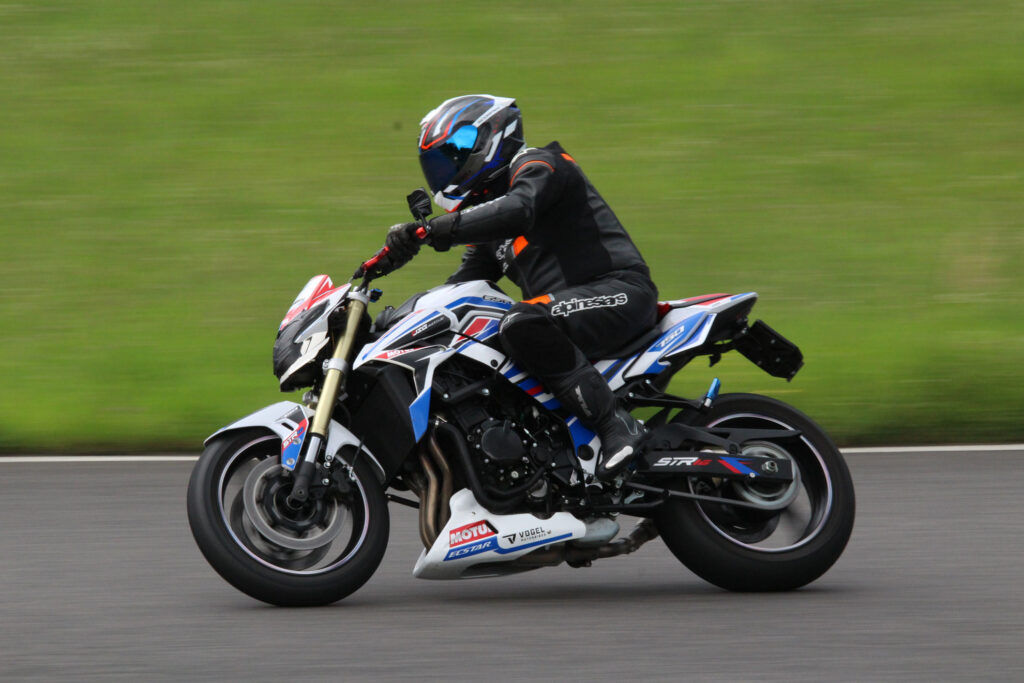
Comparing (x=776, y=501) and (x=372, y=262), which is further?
(x=776, y=501)

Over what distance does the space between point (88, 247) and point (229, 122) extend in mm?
2281

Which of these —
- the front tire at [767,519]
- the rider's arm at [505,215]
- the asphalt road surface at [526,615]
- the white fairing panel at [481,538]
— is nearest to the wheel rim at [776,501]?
the front tire at [767,519]

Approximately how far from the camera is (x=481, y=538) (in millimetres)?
5348

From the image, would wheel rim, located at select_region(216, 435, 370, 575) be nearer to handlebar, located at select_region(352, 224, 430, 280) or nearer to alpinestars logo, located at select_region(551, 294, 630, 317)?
handlebar, located at select_region(352, 224, 430, 280)

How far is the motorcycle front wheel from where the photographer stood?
5180 mm

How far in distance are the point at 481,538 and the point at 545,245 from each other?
1.15m

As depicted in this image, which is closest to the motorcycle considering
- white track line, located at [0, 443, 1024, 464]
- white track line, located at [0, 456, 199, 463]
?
white track line, located at [0, 443, 1024, 464]

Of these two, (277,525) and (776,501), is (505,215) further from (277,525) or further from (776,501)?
(776,501)

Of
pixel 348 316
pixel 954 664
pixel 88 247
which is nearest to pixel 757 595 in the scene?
pixel 954 664

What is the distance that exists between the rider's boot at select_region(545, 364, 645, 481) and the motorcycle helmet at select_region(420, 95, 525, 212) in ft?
2.63

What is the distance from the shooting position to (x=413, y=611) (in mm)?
5336

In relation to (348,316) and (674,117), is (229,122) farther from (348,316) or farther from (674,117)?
(348,316)

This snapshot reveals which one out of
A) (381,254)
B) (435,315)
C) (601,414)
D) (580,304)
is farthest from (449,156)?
(601,414)

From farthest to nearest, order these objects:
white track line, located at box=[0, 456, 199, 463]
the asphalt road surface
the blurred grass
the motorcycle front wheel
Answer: the blurred grass < white track line, located at box=[0, 456, 199, 463] < the motorcycle front wheel < the asphalt road surface
